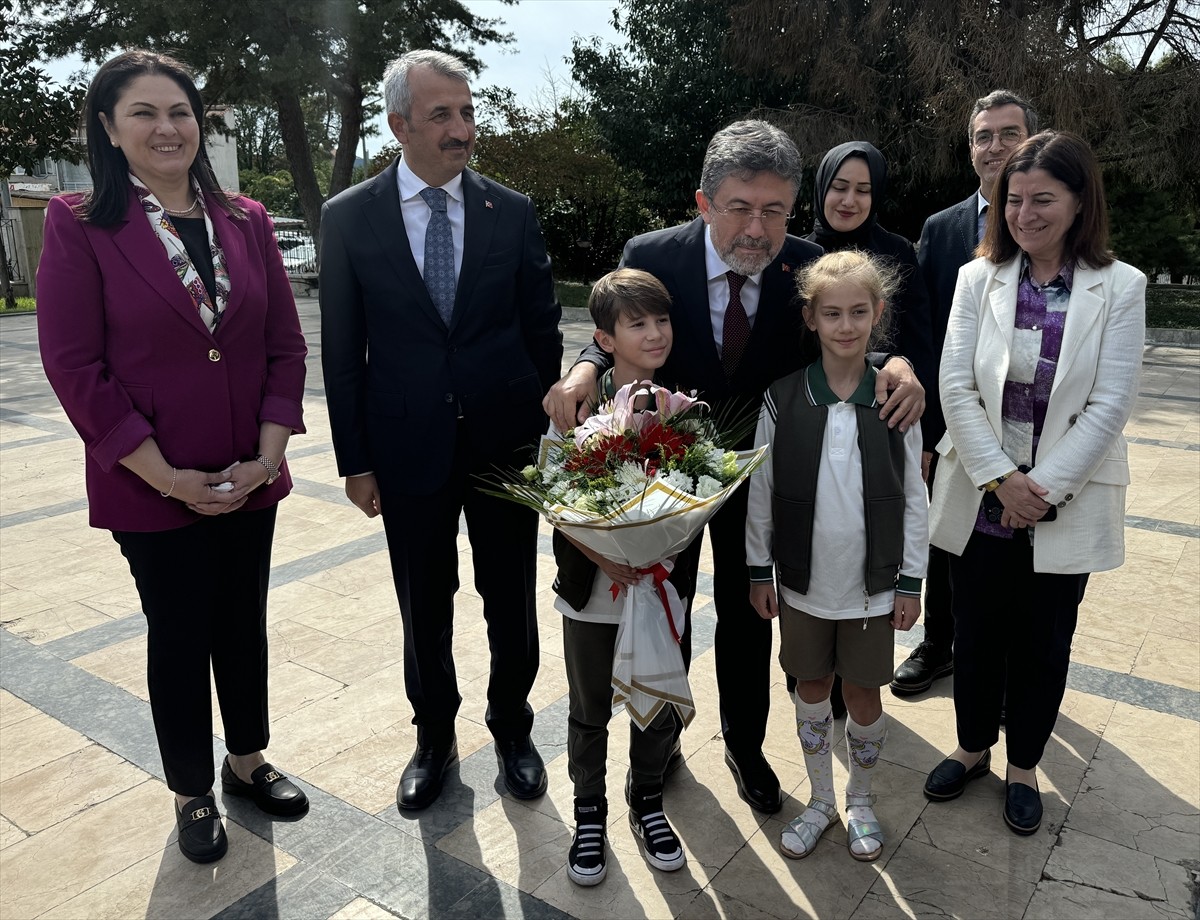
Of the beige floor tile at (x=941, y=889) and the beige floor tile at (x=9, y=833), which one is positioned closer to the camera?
the beige floor tile at (x=941, y=889)

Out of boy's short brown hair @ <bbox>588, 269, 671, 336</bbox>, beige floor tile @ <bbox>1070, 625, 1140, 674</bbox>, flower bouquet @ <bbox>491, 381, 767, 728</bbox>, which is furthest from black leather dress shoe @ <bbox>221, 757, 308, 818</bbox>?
beige floor tile @ <bbox>1070, 625, 1140, 674</bbox>

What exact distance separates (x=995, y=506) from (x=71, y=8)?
63.3 feet

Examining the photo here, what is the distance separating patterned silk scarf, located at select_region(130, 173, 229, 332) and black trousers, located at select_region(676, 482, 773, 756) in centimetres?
147

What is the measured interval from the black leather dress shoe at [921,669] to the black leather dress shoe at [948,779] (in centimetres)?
58

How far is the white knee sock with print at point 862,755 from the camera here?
8.15 ft

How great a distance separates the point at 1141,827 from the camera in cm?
255

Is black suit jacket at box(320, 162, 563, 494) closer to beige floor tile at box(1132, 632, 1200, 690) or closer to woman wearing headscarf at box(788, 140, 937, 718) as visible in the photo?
woman wearing headscarf at box(788, 140, 937, 718)

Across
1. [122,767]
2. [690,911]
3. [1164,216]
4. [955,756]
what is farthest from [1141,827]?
[1164,216]

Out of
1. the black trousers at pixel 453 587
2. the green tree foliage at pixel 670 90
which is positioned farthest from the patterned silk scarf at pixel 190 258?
the green tree foliage at pixel 670 90

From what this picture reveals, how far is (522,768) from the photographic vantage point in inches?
110

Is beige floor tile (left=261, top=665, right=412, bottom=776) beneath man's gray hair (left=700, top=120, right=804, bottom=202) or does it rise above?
beneath

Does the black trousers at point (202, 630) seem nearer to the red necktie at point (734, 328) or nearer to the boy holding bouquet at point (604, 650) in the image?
the boy holding bouquet at point (604, 650)

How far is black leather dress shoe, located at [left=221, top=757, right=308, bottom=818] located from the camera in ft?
8.70

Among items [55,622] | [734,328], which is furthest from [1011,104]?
[55,622]
